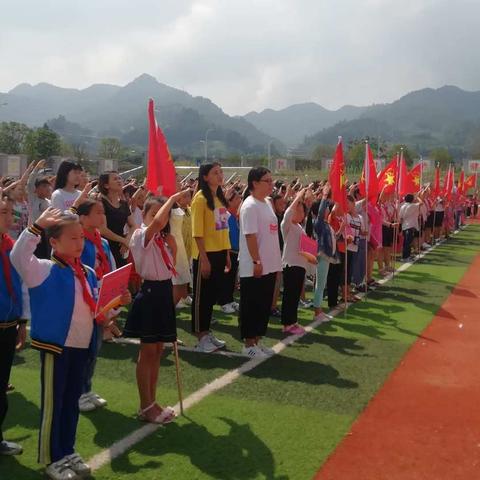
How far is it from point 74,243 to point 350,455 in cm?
246

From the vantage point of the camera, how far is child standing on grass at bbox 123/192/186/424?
4688mm

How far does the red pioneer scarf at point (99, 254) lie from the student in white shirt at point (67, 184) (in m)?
1.86

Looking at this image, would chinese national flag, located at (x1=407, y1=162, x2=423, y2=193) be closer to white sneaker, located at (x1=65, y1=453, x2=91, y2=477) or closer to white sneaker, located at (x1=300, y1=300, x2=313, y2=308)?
white sneaker, located at (x1=300, y1=300, x2=313, y2=308)

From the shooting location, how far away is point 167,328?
4.71 metres

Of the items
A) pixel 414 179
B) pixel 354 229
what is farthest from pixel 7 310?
pixel 414 179

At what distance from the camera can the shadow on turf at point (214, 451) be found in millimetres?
4000

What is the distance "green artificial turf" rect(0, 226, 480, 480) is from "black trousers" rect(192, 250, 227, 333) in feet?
1.35

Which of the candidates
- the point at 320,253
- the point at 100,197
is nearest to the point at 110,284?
the point at 100,197

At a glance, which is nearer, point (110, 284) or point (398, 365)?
A: point (110, 284)

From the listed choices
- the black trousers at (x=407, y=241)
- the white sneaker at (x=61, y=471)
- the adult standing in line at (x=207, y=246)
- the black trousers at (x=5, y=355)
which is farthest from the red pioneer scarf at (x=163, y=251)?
the black trousers at (x=407, y=241)

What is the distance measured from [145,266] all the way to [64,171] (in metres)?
2.40

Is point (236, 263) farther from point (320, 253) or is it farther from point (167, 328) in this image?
point (167, 328)

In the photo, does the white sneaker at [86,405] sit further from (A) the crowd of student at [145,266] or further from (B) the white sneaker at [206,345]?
(B) the white sneaker at [206,345]

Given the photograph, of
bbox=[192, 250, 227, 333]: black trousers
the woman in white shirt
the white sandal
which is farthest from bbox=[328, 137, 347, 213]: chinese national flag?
the white sandal
